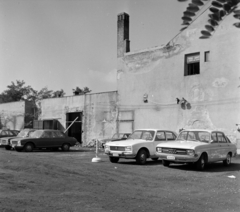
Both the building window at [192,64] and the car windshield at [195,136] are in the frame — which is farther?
the building window at [192,64]

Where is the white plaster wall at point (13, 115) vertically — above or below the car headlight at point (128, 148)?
above

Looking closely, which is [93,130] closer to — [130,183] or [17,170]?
[17,170]

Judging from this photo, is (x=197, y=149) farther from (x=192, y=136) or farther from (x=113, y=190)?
(x=113, y=190)

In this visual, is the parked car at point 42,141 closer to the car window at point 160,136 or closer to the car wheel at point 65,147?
the car wheel at point 65,147

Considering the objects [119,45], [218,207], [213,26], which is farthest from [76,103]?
[213,26]

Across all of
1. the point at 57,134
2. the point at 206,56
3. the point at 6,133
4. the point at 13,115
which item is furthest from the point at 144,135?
the point at 13,115

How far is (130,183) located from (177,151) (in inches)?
145

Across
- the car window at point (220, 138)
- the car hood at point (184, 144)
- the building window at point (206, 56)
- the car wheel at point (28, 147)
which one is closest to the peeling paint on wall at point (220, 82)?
the building window at point (206, 56)

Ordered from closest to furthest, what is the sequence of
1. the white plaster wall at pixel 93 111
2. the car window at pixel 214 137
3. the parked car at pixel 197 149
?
the parked car at pixel 197 149
the car window at pixel 214 137
the white plaster wall at pixel 93 111

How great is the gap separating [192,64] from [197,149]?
38.7 ft

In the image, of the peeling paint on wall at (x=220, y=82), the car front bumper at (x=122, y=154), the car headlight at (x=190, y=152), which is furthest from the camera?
the peeling paint on wall at (x=220, y=82)

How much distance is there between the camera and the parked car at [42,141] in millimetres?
19681

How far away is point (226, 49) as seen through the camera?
20234 mm

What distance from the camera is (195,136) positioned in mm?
12797
